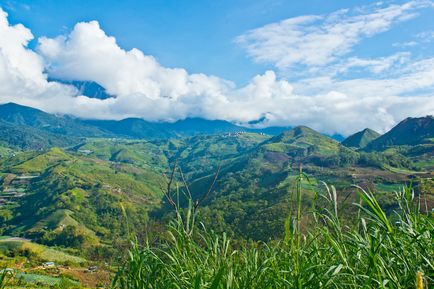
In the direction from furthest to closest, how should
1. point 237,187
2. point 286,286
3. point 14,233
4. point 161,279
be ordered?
point 237,187, point 14,233, point 161,279, point 286,286

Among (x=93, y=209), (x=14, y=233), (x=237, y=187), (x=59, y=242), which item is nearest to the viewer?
(x=59, y=242)

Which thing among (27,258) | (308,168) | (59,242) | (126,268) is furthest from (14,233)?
(126,268)

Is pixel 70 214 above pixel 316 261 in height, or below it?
below

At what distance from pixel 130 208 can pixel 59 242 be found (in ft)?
130

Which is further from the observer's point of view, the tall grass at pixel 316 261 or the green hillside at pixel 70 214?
the green hillside at pixel 70 214

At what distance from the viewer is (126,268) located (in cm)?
312

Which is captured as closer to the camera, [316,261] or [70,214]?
[316,261]

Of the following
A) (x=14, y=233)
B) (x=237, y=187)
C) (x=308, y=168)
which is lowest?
(x=14, y=233)

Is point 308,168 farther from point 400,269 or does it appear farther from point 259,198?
point 400,269

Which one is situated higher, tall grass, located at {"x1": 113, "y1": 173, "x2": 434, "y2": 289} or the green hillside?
tall grass, located at {"x1": 113, "y1": 173, "x2": 434, "y2": 289}

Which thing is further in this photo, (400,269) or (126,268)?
(126,268)

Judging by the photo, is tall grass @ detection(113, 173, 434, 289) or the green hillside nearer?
tall grass @ detection(113, 173, 434, 289)

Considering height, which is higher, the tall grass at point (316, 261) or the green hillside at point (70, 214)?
the tall grass at point (316, 261)

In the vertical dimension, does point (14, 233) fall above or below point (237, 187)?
below
